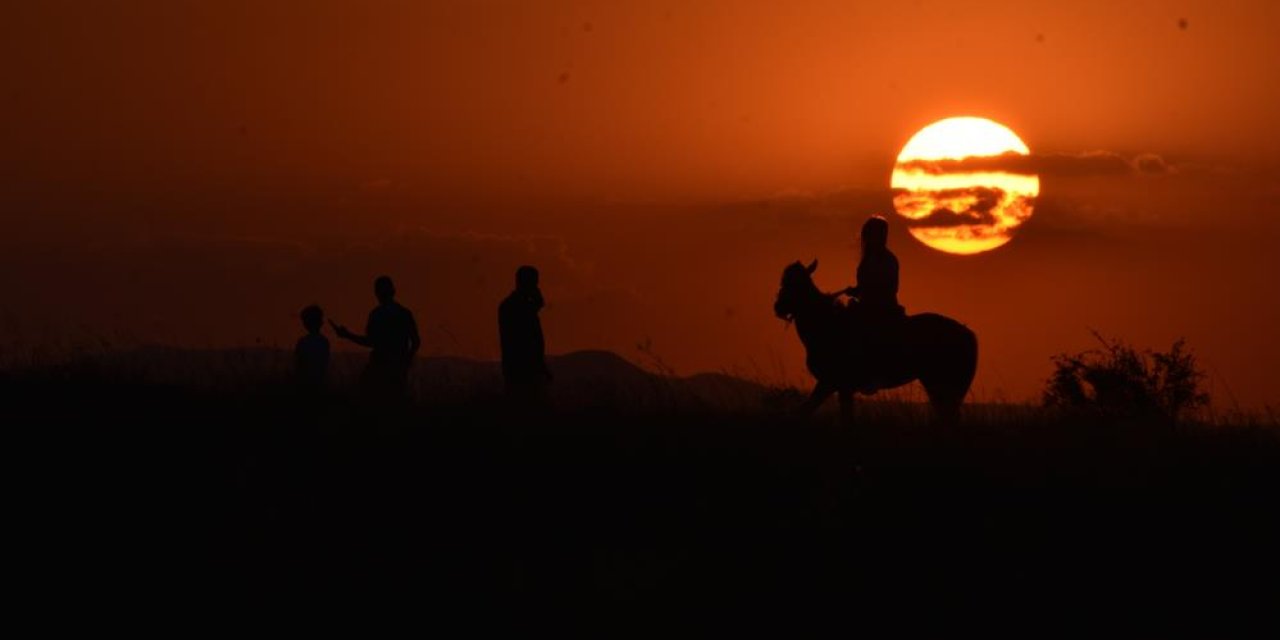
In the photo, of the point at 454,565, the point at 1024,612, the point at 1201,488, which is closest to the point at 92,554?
the point at 454,565

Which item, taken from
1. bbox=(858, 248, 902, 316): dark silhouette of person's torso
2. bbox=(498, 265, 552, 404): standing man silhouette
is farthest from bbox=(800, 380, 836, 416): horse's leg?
bbox=(498, 265, 552, 404): standing man silhouette

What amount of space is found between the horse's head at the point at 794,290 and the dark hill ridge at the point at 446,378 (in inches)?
32.9

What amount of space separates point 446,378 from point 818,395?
374cm

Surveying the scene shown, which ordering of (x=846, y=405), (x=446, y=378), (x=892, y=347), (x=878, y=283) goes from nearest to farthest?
(x=846, y=405), (x=878, y=283), (x=892, y=347), (x=446, y=378)

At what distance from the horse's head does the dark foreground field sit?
261 centimetres

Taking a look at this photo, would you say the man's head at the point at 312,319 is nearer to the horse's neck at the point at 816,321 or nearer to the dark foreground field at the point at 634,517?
the dark foreground field at the point at 634,517

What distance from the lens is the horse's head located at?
17.0m

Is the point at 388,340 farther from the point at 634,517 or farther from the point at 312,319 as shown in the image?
the point at 634,517

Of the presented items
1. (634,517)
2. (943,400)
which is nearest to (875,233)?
(943,400)

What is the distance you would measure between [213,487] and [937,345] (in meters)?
7.67

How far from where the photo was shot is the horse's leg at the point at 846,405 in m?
15.6

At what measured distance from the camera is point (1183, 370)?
86.1 feet

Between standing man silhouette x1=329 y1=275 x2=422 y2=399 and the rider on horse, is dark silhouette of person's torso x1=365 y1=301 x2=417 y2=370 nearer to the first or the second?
standing man silhouette x1=329 y1=275 x2=422 y2=399

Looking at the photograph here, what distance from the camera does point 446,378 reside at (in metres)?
17.5
